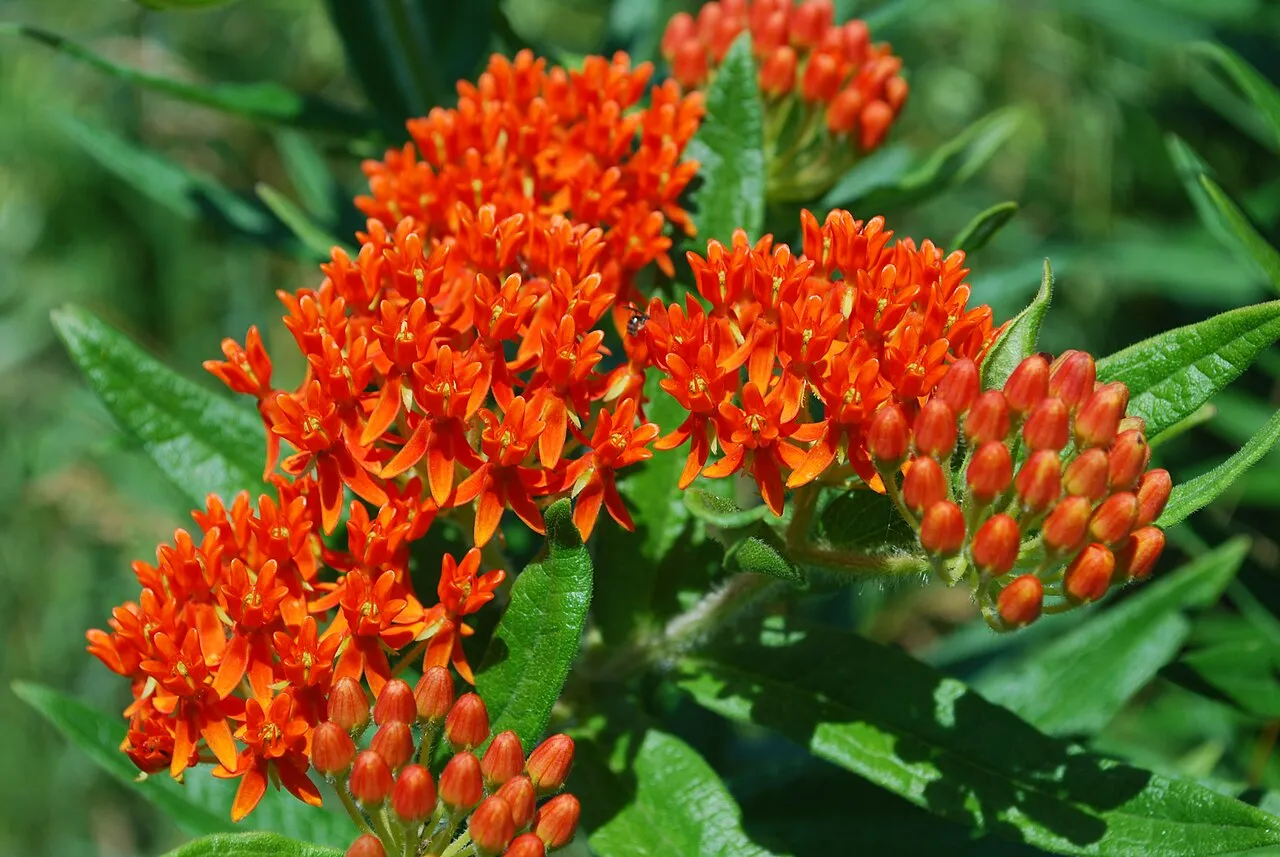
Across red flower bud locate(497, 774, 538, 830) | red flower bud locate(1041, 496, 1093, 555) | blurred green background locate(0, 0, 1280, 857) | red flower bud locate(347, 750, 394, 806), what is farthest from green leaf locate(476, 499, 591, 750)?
blurred green background locate(0, 0, 1280, 857)

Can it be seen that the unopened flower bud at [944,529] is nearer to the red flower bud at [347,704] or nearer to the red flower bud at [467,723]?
the red flower bud at [467,723]

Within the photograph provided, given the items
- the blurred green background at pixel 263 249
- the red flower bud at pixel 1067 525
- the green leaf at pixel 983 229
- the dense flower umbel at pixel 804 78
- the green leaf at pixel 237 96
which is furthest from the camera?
the blurred green background at pixel 263 249

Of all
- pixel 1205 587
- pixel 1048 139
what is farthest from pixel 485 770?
pixel 1048 139

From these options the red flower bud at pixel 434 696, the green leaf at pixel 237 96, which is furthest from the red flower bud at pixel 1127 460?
the green leaf at pixel 237 96

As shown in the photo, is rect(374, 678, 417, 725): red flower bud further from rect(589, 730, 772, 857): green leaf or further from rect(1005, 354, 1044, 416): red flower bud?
rect(1005, 354, 1044, 416): red flower bud

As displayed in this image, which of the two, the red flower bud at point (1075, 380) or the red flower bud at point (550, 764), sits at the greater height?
the red flower bud at point (1075, 380)

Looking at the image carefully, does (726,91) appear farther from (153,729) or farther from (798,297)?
(153,729)

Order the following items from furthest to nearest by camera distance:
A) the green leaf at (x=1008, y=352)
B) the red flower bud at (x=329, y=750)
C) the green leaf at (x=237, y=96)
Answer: the green leaf at (x=237, y=96), the green leaf at (x=1008, y=352), the red flower bud at (x=329, y=750)

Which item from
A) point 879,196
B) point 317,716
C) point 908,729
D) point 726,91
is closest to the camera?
point 317,716
